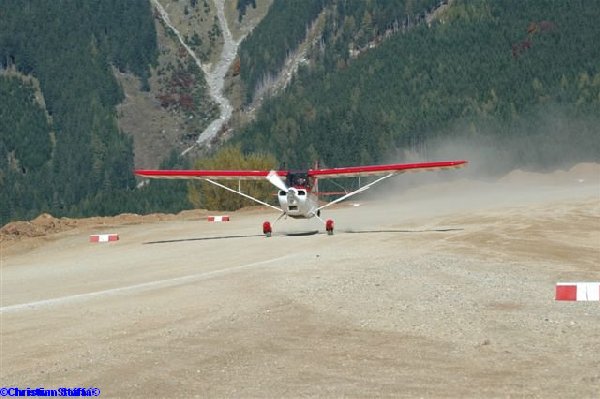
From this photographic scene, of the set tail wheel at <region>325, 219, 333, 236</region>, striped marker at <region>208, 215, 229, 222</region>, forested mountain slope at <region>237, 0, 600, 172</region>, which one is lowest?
tail wheel at <region>325, 219, 333, 236</region>

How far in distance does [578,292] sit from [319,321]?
480 cm

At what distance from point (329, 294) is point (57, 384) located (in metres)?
6.96

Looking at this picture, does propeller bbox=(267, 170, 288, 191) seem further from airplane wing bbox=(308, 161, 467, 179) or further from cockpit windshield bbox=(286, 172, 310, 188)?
airplane wing bbox=(308, 161, 467, 179)

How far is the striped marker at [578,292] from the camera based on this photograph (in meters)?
15.3

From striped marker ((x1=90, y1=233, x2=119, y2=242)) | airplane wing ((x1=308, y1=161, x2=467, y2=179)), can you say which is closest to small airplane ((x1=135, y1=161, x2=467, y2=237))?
airplane wing ((x1=308, y1=161, x2=467, y2=179))

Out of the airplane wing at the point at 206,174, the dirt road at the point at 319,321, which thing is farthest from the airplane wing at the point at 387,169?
the dirt road at the point at 319,321

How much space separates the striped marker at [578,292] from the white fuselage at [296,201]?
57.1 ft

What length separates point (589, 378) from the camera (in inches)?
408

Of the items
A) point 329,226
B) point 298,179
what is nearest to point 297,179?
point 298,179

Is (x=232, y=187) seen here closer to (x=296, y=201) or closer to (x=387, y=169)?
(x=387, y=169)

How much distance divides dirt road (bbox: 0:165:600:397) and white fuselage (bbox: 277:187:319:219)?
313cm

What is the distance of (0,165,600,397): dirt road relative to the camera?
419 inches

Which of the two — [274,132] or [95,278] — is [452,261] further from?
[274,132]

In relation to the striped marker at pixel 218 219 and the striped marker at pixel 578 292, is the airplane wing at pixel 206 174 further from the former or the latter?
the striped marker at pixel 578 292
